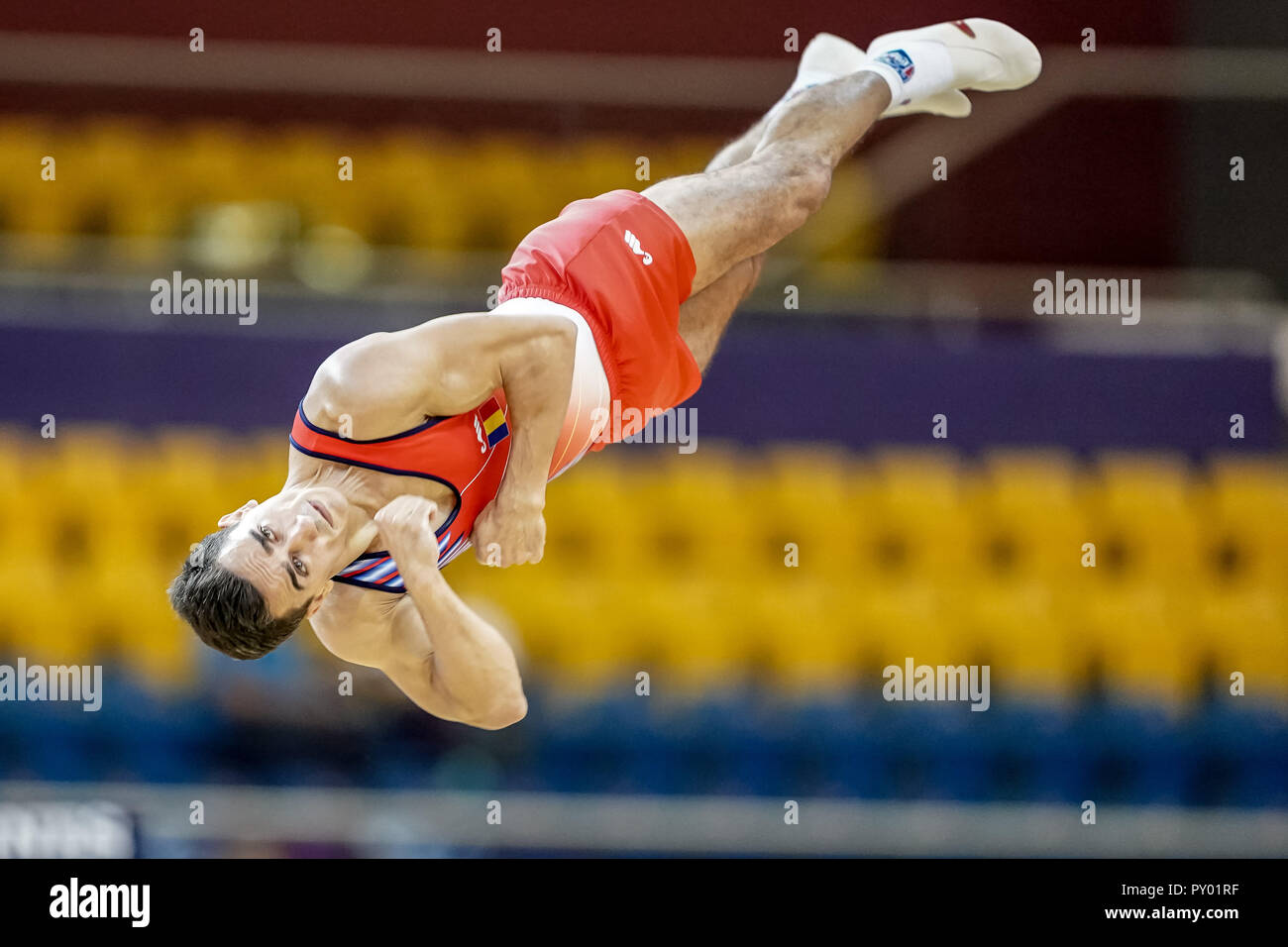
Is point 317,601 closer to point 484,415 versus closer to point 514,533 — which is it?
point 514,533

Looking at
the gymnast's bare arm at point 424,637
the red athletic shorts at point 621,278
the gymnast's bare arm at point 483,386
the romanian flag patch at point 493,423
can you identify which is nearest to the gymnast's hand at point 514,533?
the gymnast's bare arm at point 483,386

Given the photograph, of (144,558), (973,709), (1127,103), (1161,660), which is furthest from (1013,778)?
(1127,103)

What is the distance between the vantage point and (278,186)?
9.41 m

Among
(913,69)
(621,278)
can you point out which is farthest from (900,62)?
(621,278)

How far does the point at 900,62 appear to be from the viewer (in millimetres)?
5422

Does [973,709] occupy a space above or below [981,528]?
below

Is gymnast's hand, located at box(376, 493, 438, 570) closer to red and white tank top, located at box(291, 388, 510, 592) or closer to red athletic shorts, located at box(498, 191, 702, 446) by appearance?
red and white tank top, located at box(291, 388, 510, 592)

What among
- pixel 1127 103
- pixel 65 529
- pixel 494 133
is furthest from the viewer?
pixel 1127 103

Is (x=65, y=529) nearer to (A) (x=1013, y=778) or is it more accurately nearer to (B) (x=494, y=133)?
(B) (x=494, y=133)

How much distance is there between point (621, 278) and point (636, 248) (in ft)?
0.40

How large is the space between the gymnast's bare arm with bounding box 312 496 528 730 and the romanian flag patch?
1.29ft

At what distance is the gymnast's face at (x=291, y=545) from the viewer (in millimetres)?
4180

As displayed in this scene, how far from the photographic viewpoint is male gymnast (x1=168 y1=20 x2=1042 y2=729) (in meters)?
4.20

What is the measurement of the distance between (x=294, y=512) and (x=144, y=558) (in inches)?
159
